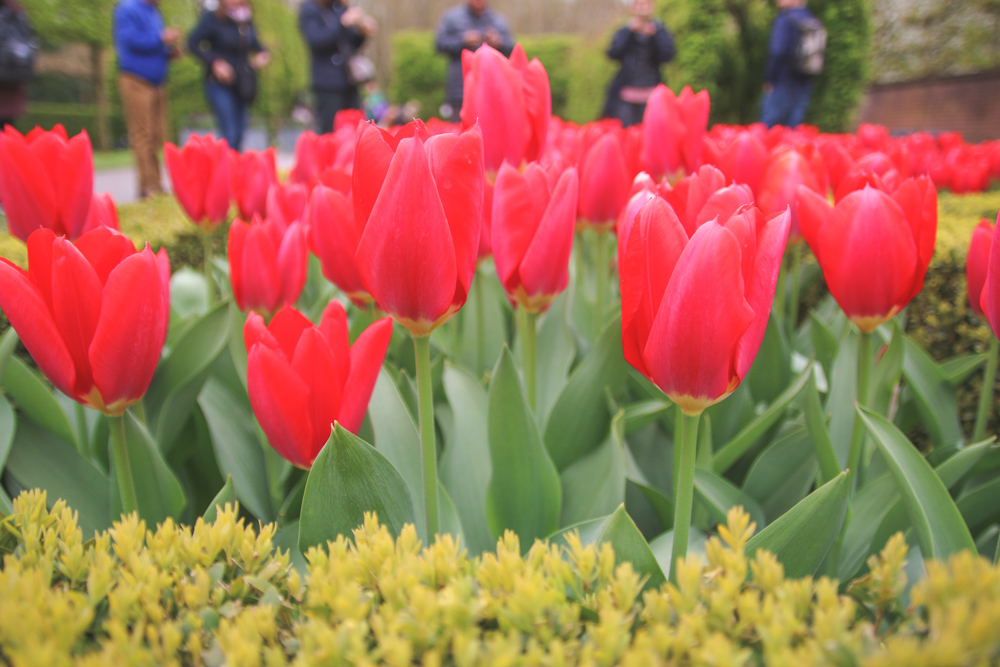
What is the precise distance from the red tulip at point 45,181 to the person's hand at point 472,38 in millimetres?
5066

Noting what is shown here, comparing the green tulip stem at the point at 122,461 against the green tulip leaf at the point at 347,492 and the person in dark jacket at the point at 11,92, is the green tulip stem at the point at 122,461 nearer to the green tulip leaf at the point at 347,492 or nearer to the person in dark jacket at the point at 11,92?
the green tulip leaf at the point at 347,492

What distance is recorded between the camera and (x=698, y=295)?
2.71 ft

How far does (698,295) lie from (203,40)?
25.7ft

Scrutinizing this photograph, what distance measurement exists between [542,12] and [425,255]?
1596 inches

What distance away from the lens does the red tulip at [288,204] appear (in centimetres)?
184

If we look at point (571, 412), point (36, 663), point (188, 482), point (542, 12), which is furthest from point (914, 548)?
point (542, 12)


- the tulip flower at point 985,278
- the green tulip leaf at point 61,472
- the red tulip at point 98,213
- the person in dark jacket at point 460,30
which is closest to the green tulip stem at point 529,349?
the tulip flower at point 985,278

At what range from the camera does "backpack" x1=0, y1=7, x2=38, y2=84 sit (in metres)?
4.93

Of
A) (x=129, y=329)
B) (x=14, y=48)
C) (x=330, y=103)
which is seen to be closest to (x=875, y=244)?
(x=129, y=329)

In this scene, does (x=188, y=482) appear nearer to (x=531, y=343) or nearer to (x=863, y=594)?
(x=531, y=343)

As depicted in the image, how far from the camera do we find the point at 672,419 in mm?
1651

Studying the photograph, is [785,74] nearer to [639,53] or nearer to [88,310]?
[639,53]

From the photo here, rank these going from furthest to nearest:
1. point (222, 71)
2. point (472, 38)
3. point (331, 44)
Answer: point (331, 44)
point (222, 71)
point (472, 38)

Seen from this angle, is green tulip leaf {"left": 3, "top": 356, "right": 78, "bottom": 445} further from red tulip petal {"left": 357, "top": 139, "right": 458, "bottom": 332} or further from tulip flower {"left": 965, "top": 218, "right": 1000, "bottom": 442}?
tulip flower {"left": 965, "top": 218, "right": 1000, "bottom": 442}
